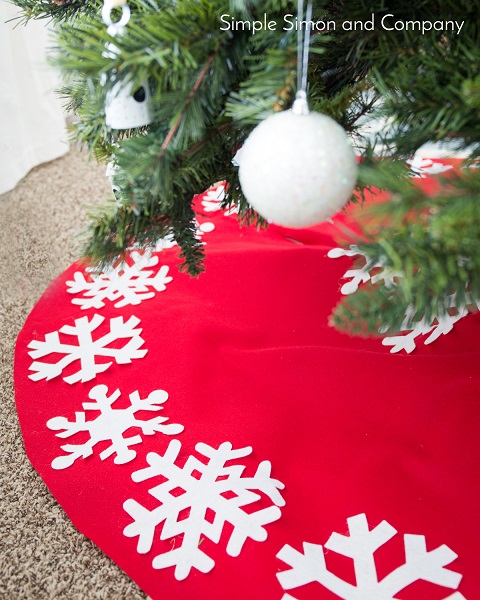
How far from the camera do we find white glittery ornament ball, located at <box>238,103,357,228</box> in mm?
418

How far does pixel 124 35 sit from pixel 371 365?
1.83 feet

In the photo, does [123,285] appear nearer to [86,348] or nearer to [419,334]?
[86,348]

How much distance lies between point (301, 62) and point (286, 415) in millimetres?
462

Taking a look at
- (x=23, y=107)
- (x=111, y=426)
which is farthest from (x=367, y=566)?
(x=23, y=107)

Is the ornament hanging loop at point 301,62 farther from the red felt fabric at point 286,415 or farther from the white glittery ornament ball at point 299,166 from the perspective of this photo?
the red felt fabric at point 286,415

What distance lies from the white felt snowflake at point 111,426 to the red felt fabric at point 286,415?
0.01 m

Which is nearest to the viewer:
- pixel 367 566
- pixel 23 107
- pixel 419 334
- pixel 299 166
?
pixel 299 166

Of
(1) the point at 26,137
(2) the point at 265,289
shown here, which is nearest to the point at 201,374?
(2) the point at 265,289

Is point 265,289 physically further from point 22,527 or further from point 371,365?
point 22,527

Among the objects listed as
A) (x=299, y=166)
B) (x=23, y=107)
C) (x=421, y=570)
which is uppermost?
(x=299, y=166)

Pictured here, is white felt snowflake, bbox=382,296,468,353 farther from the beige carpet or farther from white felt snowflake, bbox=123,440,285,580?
the beige carpet

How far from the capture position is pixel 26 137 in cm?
168

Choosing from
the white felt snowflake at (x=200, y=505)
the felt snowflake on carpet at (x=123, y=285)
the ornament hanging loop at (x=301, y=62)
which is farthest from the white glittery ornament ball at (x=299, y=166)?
the felt snowflake on carpet at (x=123, y=285)

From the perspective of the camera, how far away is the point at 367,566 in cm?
62
